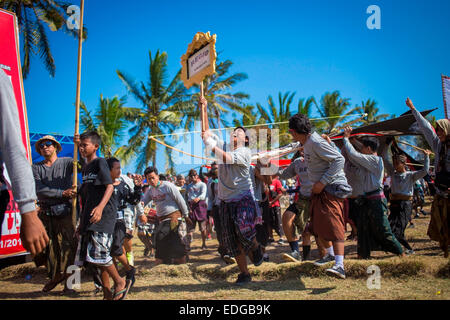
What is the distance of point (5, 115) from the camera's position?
5.05 feet

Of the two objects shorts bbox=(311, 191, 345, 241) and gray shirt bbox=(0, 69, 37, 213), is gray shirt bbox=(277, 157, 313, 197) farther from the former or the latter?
gray shirt bbox=(0, 69, 37, 213)

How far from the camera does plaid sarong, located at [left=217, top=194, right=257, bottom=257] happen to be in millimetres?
3943

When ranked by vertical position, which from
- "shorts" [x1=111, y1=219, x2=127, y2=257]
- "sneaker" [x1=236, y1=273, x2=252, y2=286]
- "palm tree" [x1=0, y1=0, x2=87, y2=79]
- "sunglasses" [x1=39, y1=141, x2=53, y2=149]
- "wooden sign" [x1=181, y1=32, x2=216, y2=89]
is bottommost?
"sneaker" [x1=236, y1=273, x2=252, y2=286]

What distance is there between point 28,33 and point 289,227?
1768 centimetres

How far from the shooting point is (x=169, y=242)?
232 inches

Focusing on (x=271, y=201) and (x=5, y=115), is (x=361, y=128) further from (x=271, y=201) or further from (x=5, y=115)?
(x=5, y=115)

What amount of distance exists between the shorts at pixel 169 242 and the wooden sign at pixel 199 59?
293 cm

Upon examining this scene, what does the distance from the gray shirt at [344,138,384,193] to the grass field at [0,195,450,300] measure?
1.10 metres

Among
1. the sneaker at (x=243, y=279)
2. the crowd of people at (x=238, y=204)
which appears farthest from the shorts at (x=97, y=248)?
the sneaker at (x=243, y=279)

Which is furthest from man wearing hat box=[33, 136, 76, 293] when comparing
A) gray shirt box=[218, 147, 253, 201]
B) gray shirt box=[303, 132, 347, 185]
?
gray shirt box=[303, 132, 347, 185]

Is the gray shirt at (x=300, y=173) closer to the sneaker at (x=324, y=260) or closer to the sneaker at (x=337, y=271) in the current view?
the sneaker at (x=324, y=260)

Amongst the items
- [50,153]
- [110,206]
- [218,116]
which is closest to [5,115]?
[110,206]

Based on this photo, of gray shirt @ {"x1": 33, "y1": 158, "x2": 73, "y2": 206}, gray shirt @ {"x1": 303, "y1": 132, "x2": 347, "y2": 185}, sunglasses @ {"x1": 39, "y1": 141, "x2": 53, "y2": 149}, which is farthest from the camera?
sunglasses @ {"x1": 39, "y1": 141, "x2": 53, "y2": 149}

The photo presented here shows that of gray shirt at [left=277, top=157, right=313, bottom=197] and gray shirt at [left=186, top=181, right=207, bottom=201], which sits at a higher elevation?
gray shirt at [left=277, top=157, right=313, bottom=197]
